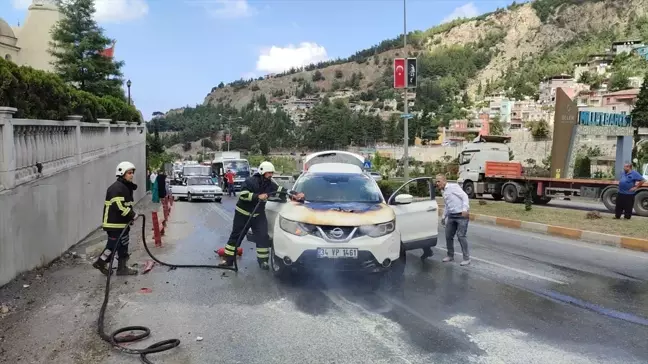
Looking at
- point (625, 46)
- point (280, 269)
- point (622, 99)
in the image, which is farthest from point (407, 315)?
point (625, 46)

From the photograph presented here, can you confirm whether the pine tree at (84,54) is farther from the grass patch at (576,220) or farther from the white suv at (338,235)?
the white suv at (338,235)

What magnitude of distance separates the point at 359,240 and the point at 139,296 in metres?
2.85

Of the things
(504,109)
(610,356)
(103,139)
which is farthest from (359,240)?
(504,109)

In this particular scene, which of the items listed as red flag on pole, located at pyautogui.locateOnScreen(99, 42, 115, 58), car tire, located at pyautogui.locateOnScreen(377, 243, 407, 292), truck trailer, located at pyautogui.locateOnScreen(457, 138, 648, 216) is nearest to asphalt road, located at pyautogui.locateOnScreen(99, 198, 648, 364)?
car tire, located at pyautogui.locateOnScreen(377, 243, 407, 292)

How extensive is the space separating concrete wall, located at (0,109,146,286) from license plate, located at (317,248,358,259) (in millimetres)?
3926

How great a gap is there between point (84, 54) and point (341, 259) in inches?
1326

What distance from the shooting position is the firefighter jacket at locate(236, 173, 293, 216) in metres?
8.12

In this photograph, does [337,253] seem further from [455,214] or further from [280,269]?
[455,214]

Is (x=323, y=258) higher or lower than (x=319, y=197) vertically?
lower

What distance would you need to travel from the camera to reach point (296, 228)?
686cm

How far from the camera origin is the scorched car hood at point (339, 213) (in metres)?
6.80

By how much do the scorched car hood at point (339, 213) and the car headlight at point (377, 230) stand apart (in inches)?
2.0

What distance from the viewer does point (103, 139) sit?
1603cm

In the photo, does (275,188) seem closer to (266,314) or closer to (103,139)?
(266,314)
